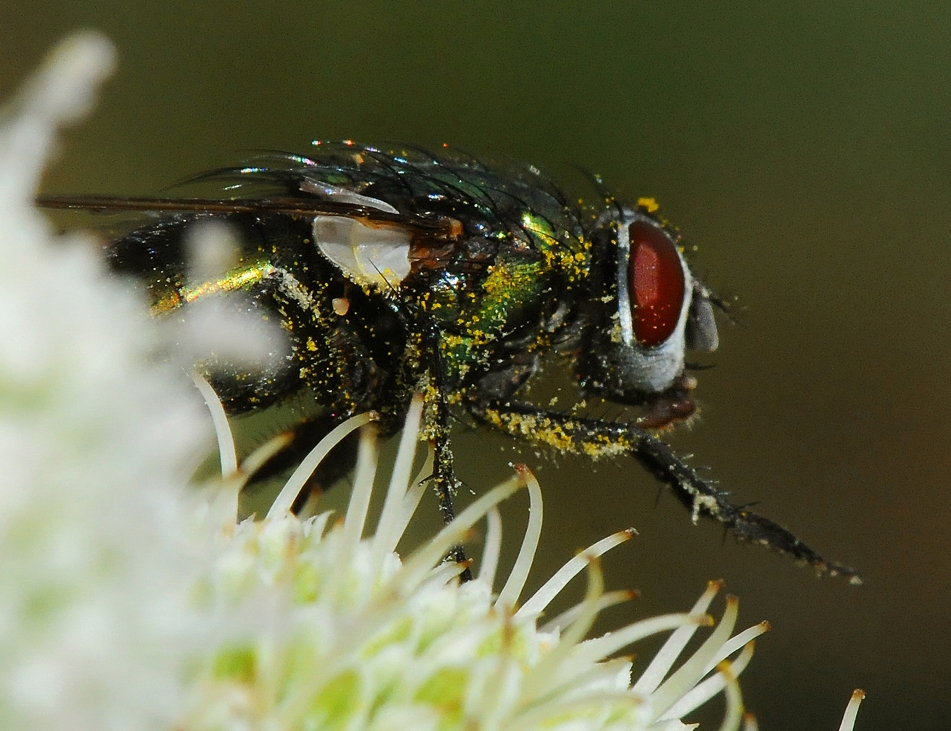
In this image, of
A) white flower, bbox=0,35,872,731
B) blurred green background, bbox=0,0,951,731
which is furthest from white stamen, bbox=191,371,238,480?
blurred green background, bbox=0,0,951,731

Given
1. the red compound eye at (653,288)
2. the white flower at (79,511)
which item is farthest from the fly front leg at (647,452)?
the white flower at (79,511)

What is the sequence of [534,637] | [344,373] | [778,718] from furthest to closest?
[778,718] < [344,373] < [534,637]

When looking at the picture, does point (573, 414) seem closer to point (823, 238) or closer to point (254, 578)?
point (254, 578)

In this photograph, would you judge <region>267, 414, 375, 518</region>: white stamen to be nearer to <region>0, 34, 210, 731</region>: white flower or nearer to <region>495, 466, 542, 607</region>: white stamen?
<region>495, 466, 542, 607</region>: white stamen

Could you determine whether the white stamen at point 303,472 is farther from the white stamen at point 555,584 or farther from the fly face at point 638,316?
the fly face at point 638,316

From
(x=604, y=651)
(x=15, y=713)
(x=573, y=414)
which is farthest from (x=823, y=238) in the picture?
(x=15, y=713)

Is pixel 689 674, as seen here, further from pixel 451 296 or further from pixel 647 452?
pixel 451 296
